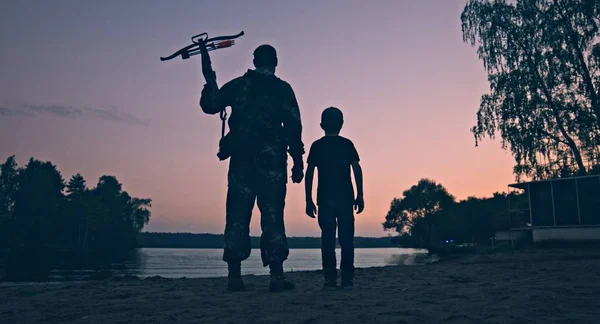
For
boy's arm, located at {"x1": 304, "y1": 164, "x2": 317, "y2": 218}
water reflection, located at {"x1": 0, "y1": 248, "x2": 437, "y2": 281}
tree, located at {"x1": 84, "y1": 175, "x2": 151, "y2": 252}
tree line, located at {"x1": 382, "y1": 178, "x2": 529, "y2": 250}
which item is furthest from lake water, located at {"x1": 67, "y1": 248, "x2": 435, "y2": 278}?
tree line, located at {"x1": 382, "y1": 178, "x2": 529, "y2": 250}

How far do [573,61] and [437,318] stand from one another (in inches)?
932

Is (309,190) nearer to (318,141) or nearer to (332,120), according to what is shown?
(318,141)

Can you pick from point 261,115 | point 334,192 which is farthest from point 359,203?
point 261,115

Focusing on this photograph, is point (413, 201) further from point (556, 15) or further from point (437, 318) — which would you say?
point (437, 318)

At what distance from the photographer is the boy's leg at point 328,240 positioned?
17.7ft

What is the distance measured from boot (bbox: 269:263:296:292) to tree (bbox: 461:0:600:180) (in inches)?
866

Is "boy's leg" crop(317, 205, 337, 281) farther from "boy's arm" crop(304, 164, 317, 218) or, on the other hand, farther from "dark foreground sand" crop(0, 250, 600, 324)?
"dark foreground sand" crop(0, 250, 600, 324)

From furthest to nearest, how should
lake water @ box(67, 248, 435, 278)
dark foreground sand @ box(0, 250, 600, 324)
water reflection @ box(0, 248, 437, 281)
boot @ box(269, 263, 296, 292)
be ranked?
lake water @ box(67, 248, 435, 278) < water reflection @ box(0, 248, 437, 281) < boot @ box(269, 263, 296, 292) < dark foreground sand @ box(0, 250, 600, 324)

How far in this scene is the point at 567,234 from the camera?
21969 mm

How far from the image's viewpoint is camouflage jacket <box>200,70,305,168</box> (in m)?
5.40

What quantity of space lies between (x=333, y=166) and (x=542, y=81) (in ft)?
70.8

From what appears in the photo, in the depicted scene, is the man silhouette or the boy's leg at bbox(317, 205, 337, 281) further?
the boy's leg at bbox(317, 205, 337, 281)

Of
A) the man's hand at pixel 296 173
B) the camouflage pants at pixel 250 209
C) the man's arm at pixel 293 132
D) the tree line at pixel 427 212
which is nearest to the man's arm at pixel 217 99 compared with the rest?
the man's arm at pixel 293 132

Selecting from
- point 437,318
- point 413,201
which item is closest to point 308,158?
point 437,318
